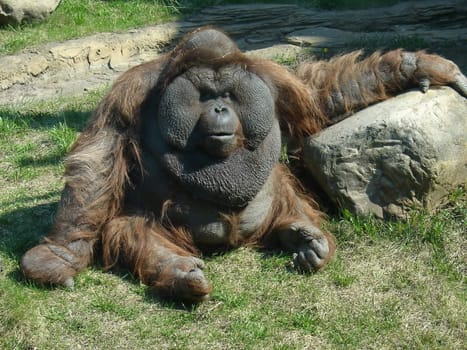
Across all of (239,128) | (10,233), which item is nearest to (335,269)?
(239,128)

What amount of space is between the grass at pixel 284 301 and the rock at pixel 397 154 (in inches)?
4.1

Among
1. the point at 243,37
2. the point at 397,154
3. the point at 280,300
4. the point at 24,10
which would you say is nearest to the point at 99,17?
the point at 24,10

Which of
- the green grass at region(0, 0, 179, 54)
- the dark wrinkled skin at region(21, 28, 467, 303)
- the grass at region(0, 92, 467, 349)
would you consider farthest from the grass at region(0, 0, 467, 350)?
the green grass at region(0, 0, 179, 54)

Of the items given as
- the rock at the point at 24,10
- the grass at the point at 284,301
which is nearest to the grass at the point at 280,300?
the grass at the point at 284,301

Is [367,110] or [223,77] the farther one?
[367,110]

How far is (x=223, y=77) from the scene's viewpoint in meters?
4.27

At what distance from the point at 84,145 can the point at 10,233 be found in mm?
878

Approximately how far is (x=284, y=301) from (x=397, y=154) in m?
1.08

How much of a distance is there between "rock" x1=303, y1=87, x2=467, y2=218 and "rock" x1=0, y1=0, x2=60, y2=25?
15.9ft

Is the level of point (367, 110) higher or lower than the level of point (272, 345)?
higher

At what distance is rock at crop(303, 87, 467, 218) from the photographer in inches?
177

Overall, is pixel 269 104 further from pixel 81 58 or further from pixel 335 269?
pixel 81 58

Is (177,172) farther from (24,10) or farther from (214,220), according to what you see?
(24,10)

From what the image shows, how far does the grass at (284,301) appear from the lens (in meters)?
3.71
